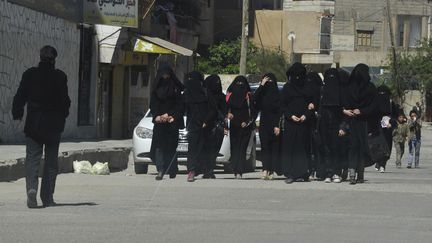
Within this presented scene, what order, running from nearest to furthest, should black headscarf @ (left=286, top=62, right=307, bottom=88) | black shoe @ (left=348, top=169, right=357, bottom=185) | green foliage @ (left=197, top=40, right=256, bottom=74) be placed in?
black shoe @ (left=348, top=169, right=357, bottom=185), black headscarf @ (left=286, top=62, right=307, bottom=88), green foliage @ (left=197, top=40, right=256, bottom=74)

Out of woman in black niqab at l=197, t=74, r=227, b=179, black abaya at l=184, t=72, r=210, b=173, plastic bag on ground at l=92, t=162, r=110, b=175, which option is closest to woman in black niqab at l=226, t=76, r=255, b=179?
woman in black niqab at l=197, t=74, r=227, b=179

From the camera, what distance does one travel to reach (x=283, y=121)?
16.1 m

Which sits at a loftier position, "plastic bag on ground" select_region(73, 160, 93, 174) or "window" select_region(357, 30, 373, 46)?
"window" select_region(357, 30, 373, 46)

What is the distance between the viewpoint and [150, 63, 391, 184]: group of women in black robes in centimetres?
1565

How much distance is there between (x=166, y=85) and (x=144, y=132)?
2.68 metres

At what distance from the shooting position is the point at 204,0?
50.4 metres

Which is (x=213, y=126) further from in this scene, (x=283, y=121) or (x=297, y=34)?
(x=297, y=34)

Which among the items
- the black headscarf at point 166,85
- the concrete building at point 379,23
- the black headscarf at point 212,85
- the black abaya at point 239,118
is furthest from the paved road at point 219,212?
the concrete building at point 379,23

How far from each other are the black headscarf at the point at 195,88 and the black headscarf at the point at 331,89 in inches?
79.6

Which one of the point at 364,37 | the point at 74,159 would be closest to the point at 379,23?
the point at 364,37

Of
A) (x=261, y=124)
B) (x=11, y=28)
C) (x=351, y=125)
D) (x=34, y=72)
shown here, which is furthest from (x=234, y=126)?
(x=11, y=28)

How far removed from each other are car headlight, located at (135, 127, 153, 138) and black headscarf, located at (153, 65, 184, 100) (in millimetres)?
2452

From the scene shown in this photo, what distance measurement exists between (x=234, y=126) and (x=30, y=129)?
5876 mm

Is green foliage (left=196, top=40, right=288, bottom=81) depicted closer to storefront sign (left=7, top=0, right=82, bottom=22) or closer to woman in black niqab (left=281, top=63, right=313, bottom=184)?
storefront sign (left=7, top=0, right=82, bottom=22)
